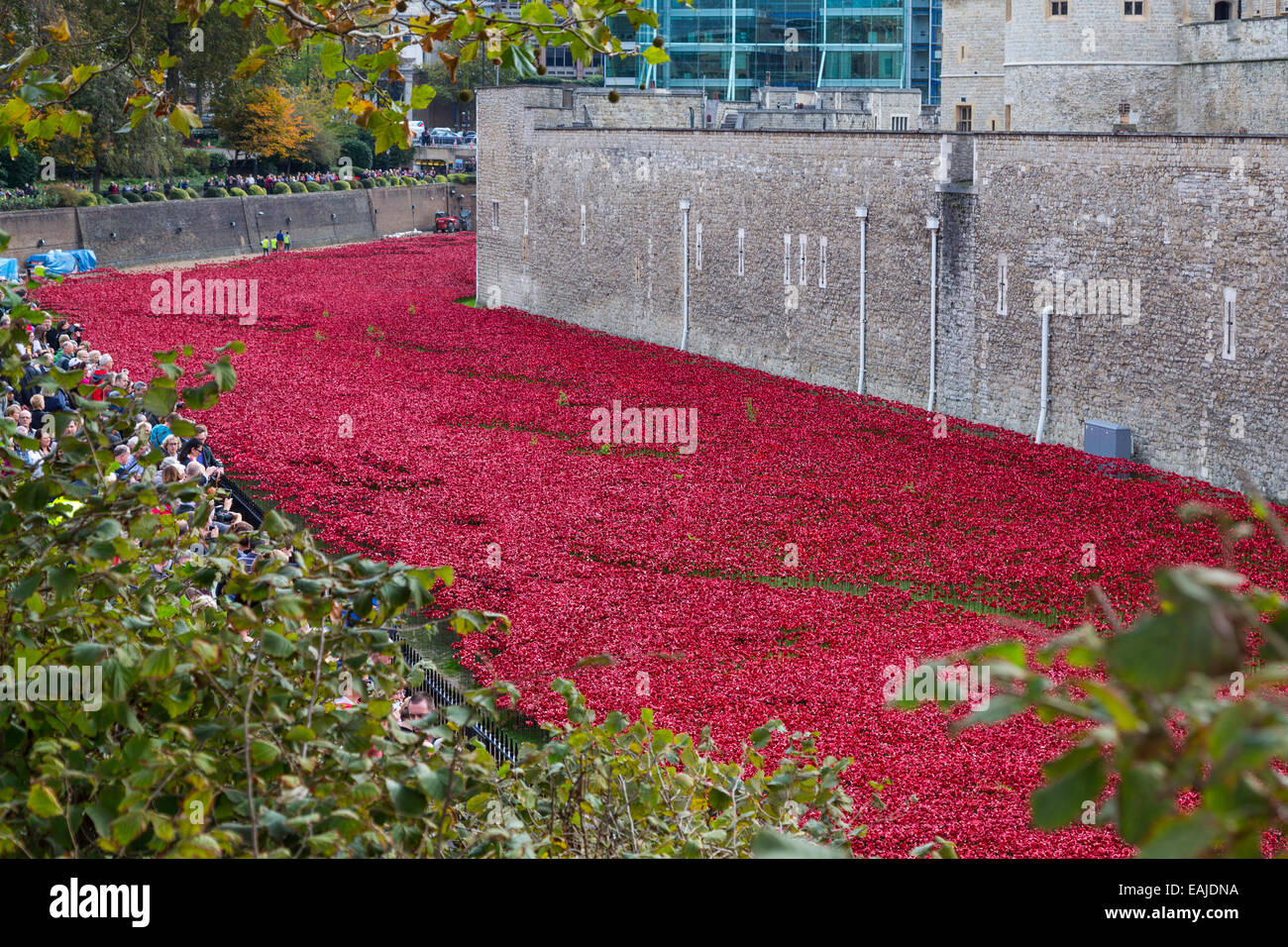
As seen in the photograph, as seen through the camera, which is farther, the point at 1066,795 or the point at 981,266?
the point at 981,266

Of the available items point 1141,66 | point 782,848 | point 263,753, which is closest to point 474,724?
point 263,753

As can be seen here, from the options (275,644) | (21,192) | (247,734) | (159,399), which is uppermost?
(21,192)

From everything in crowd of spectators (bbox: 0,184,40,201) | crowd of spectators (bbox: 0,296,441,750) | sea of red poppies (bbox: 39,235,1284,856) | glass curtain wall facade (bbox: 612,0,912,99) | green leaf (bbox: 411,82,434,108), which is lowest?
sea of red poppies (bbox: 39,235,1284,856)

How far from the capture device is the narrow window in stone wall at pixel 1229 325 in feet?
60.3

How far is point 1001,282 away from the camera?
74.0 feet

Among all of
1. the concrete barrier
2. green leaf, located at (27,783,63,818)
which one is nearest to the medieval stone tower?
the concrete barrier

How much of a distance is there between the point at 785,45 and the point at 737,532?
62647mm

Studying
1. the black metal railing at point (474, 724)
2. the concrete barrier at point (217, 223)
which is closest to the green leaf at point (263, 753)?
the black metal railing at point (474, 724)

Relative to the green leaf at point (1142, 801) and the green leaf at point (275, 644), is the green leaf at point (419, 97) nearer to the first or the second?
the green leaf at point (275, 644)

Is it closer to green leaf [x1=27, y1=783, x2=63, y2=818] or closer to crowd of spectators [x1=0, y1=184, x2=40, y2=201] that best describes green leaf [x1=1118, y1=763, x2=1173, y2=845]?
green leaf [x1=27, y1=783, x2=63, y2=818]

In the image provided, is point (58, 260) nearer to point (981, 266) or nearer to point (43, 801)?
point (981, 266)

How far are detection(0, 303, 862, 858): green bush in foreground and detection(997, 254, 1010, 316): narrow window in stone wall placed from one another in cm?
1879

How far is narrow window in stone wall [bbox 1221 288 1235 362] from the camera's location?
18.4 meters

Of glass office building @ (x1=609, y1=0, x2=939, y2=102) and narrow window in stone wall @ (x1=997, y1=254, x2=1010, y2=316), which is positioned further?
glass office building @ (x1=609, y1=0, x2=939, y2=102)
